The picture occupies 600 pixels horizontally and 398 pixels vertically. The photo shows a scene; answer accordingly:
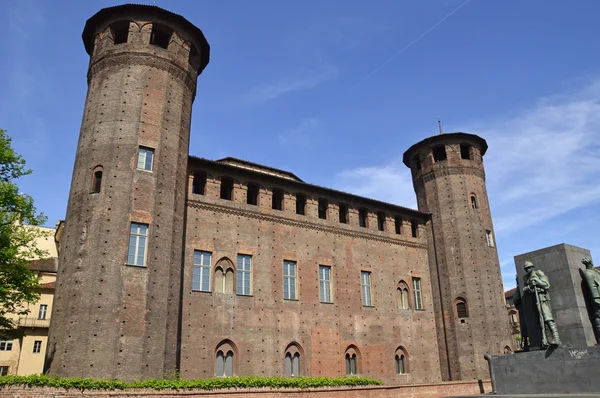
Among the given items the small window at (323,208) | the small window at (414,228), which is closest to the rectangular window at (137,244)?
the small window at (323,208)

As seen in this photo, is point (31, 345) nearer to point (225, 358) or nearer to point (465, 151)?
point (225, 358)

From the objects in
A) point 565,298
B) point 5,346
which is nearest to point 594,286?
point 565,298

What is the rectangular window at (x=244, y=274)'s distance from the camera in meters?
22.3

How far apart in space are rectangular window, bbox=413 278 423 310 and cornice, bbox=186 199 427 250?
7.22ft

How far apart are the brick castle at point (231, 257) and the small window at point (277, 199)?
8 cm

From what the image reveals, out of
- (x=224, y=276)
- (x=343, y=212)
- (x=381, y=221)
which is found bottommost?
(x=224, y=276)

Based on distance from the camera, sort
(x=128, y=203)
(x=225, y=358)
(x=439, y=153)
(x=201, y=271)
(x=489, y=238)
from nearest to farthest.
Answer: (x=128, y=203), (x=225, y=358), (x=201, y=271), (x=489, y=238), (x=439, y=153)

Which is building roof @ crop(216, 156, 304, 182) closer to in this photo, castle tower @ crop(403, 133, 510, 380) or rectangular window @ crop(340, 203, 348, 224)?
rectangular window @ crop(340, 203, 348, 224)

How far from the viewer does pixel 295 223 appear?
2530 cm

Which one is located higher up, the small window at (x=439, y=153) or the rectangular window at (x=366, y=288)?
the small window at (x=439, y=153)

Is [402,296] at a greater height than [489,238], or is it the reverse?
[489,238]

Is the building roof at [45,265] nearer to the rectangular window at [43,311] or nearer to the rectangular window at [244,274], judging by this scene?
the rectangular window at [43,311]

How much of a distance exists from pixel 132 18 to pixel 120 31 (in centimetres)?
103

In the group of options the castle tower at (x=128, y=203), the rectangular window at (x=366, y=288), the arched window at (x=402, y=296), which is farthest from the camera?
the arched window at (x=402, y=296)
